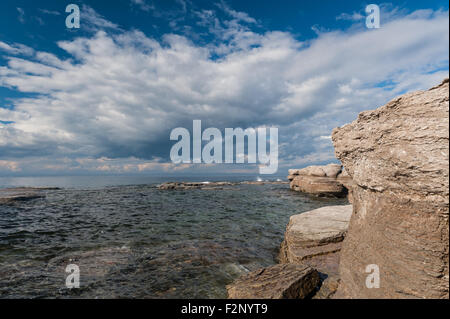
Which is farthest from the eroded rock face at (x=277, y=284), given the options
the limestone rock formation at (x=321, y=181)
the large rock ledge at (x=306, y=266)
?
the limestone rock formation at (x=321, y=181)

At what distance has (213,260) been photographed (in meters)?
10.2

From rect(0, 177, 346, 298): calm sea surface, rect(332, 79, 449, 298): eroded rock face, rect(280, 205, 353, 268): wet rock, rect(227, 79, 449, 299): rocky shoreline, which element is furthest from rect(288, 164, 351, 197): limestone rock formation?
rect(332, 79, 449, 298): eroded rock face

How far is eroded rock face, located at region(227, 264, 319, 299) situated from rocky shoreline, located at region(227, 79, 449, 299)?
24mm

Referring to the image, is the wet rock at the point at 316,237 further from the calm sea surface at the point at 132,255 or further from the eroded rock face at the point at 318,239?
the calm sea surface at the point at 132,255

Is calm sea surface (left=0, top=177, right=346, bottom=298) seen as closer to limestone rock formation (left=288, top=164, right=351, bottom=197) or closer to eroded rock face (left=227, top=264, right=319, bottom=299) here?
eroded rock face (left=227, top=264, right=319, bottom=299)

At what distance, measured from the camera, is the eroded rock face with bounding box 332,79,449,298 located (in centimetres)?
417

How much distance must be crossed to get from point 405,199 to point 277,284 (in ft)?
12.3

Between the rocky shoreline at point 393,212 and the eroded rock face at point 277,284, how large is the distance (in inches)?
1.0

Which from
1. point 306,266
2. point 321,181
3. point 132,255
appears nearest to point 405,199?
point 306,266

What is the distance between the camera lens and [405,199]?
15.7ft

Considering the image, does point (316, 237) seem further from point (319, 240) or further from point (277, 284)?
point (277, 284)
